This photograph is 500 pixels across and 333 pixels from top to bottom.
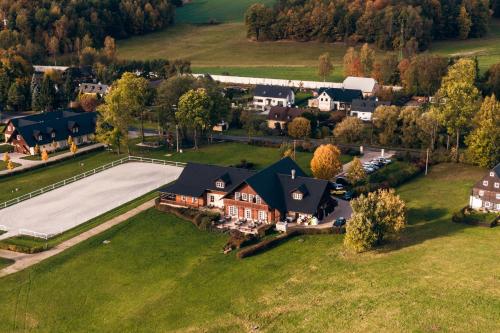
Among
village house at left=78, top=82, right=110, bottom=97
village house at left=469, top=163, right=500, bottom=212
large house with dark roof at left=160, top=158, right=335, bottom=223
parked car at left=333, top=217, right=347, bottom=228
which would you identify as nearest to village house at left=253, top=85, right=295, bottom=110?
village house at left=78, top=82, right=110, bottom=97

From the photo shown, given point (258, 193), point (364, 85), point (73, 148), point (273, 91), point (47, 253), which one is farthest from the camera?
point (364, 85)

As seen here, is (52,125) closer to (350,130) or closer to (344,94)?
(350,130)

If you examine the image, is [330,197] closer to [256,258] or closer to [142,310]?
[256,258]

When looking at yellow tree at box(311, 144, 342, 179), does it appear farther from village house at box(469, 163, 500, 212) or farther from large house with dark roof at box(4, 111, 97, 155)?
large house with dark roof at box(4, 111, 97, 155)

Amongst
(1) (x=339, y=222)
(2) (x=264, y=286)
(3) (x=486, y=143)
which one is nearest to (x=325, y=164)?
(1) (x=339, y=222)

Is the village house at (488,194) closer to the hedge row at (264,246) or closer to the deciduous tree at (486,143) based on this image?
the deciduous tree at (486,143)
